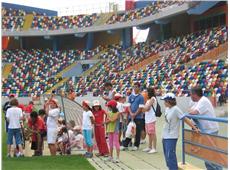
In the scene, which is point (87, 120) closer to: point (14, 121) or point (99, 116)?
point (99, 116)

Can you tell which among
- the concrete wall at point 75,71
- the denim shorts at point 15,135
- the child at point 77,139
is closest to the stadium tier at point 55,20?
the concrete wall at point 75,71

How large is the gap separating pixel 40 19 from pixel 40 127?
45597mm

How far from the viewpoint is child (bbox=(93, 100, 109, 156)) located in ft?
36.0

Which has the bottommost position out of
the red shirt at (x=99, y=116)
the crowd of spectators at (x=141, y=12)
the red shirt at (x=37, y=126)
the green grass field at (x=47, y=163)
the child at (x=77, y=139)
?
the green grass field at (x=47, y=163)

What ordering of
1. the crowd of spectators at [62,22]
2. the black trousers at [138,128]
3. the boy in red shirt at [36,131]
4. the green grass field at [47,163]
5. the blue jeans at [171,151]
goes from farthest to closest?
the crowd of spectators at [62,22], the black trousers at [138,128], the boy in red shirt at [36,131], the green grass field at [47,163], the blue jeans at [171,151]

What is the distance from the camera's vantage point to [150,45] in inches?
1721

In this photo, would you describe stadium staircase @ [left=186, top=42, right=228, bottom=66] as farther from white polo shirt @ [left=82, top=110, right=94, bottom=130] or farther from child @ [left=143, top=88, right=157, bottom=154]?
white polo shirt @ [left=82, top=110, right=94, bottom=130]

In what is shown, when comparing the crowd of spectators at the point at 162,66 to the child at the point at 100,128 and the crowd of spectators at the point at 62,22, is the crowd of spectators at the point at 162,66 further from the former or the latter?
the child at the point at 100,128

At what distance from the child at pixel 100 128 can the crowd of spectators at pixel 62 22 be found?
135 feet

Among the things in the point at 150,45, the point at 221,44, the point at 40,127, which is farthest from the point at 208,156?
the point at 150,45

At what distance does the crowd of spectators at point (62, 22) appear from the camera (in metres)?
52.5

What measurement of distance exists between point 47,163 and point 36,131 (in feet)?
4.29

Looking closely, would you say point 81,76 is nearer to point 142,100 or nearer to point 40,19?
point 40,19

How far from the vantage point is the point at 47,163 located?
10156 millimetres
